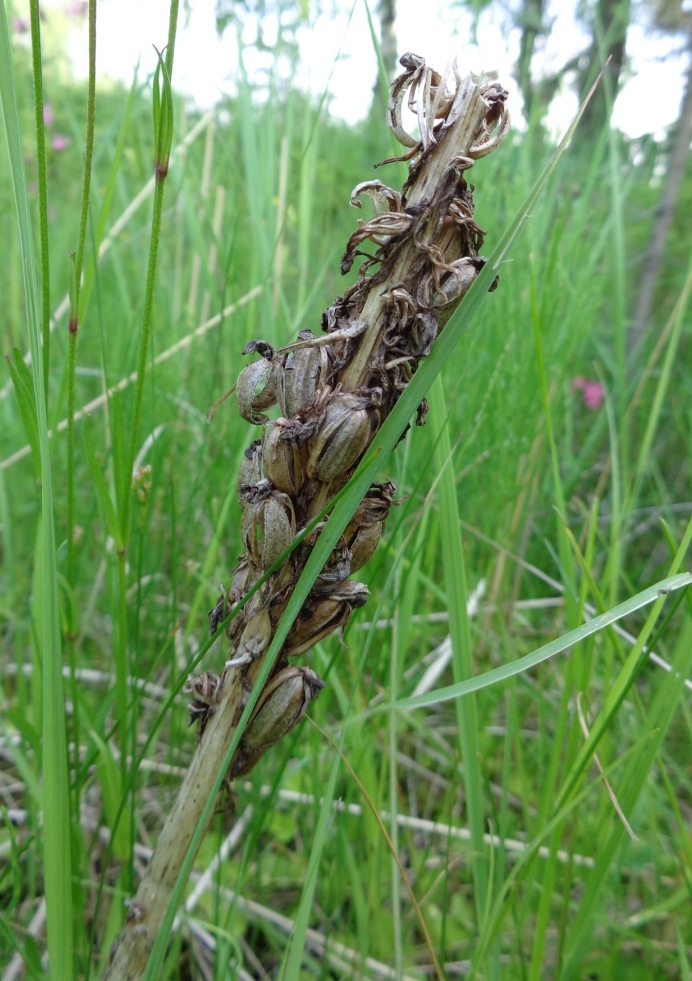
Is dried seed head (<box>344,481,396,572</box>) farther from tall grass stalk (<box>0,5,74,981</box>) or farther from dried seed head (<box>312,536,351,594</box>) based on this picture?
tall grass stalk (<box>0,5,74,981</box>)

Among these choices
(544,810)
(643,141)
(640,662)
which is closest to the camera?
(640,662)

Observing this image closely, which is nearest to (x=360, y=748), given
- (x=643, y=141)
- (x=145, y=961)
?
(x=145, y=961)

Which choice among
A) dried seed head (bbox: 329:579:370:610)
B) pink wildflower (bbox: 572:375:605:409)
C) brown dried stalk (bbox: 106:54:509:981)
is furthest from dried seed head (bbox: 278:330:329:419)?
pink wildflower (bbox: 572:375:605:409)

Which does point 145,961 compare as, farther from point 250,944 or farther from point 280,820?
point 280,820

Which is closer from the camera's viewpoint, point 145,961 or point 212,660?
point 145,961

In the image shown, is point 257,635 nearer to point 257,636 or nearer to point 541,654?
point 257,636

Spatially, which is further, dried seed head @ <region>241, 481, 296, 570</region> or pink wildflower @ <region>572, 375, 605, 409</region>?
pink wildflower @ <region>572, 375, 605, 409</region>
